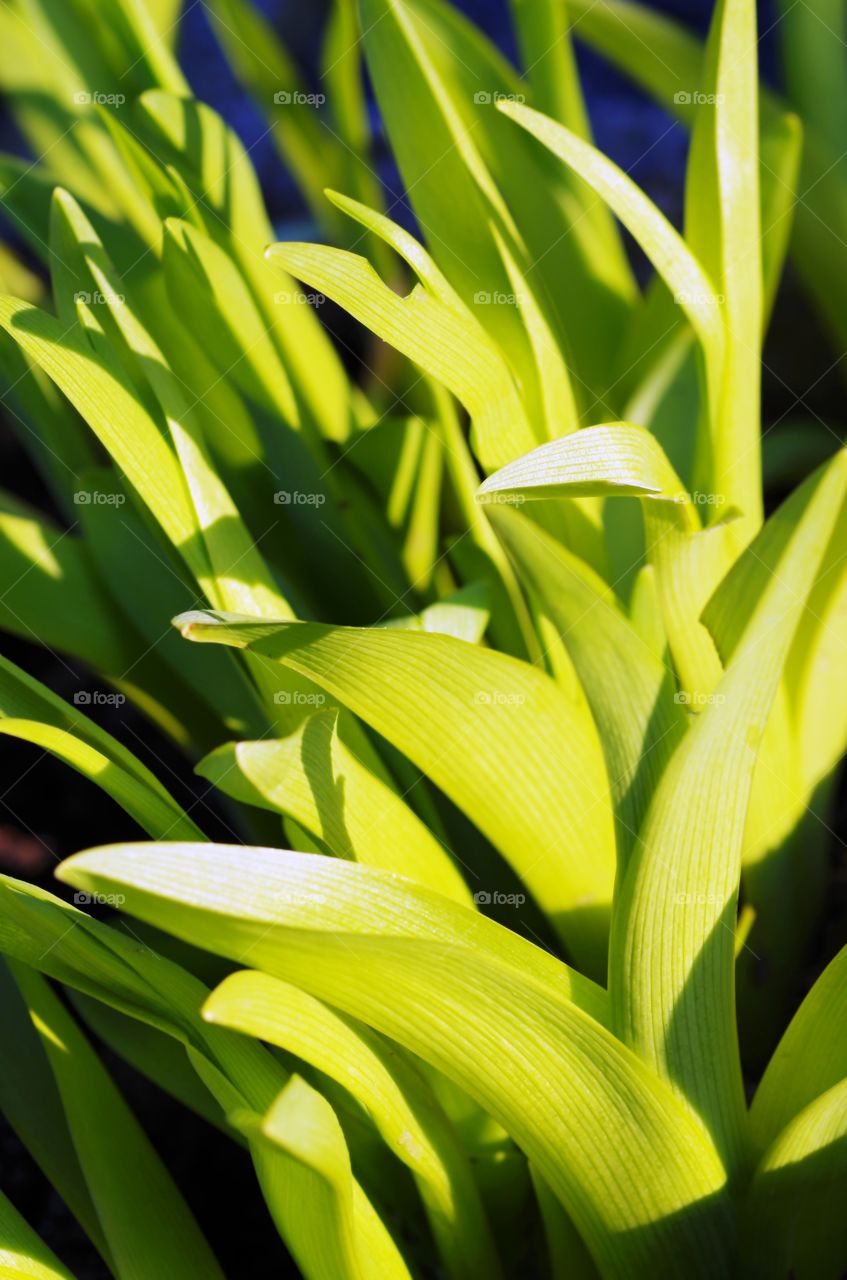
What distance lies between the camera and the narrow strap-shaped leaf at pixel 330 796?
19.7 inches

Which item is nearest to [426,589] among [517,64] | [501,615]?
[501,615]

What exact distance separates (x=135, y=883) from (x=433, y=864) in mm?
255

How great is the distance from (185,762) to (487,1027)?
28.4 inches

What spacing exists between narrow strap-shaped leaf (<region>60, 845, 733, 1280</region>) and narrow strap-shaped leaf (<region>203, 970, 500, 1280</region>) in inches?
0.5

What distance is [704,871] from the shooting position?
1.66 ft

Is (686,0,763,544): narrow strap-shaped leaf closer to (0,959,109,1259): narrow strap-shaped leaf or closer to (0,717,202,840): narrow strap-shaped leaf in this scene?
(0,717,202,840): narrow strap-shaped leaf

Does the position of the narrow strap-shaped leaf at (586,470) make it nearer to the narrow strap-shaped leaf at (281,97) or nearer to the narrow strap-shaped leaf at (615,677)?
the narrow strap-shaped leaf at (615,677)

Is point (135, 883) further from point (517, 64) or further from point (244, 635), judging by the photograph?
point (517, 64)

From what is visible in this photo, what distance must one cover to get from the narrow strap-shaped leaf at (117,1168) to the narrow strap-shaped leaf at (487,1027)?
21cm

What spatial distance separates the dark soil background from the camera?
792 millimetres

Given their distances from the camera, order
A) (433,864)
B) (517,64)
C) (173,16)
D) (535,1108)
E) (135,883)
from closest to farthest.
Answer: (135,883) → (535,1108) → (433,864) → (173,16) → (517,64)

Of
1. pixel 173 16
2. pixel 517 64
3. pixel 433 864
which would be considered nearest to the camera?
pixel 433 864

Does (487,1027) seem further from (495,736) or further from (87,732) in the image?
(87,732)

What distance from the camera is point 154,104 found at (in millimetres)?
785
